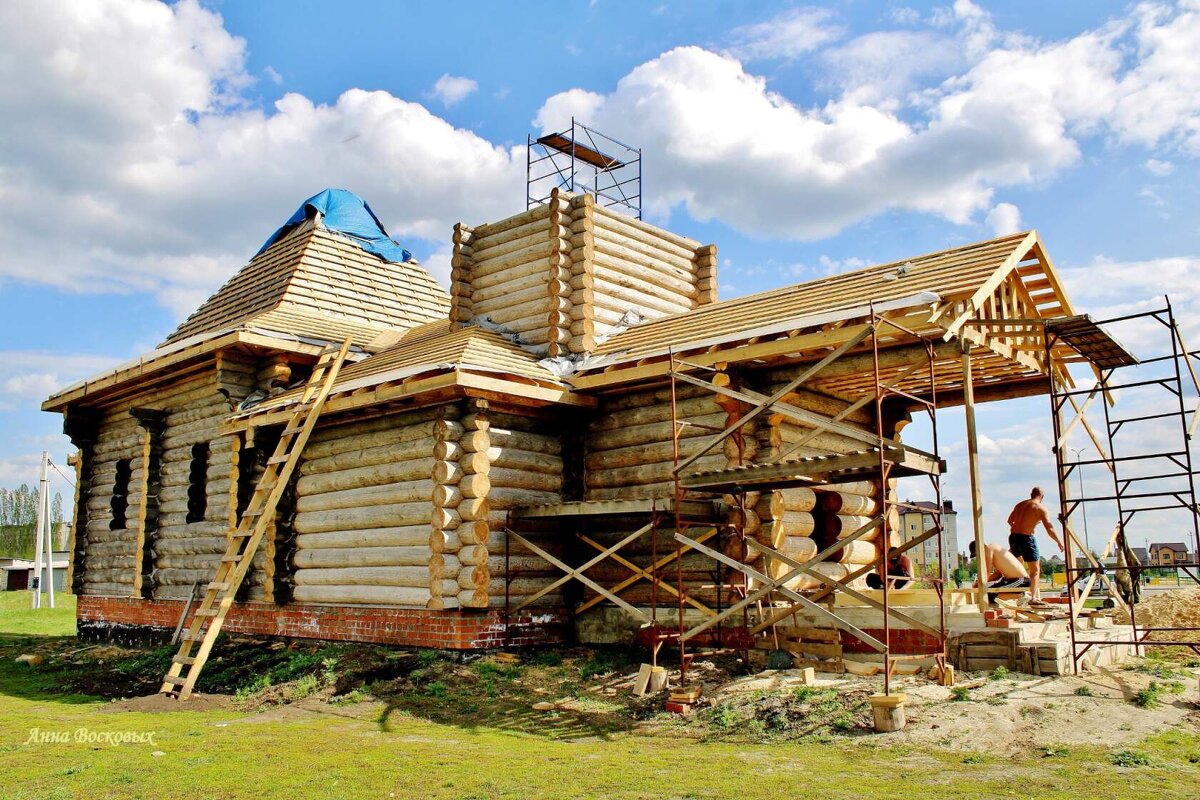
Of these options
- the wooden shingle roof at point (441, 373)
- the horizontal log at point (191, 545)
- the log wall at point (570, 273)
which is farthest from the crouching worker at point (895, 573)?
the horizontal log at point (191, 545)

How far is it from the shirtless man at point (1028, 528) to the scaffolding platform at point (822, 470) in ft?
11.6

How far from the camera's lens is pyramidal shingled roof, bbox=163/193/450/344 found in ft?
59.9

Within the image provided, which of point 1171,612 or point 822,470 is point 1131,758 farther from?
point 1171,612

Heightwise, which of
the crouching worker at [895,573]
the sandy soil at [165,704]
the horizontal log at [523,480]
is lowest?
the sandy soil at [165,704]

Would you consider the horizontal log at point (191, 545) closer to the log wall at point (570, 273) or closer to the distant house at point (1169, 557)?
the log wall at point (570, 273)

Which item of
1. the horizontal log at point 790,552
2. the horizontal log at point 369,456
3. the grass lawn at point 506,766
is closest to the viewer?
the grass lawn at point 506,766

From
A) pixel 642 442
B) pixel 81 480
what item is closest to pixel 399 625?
pixel 642 442

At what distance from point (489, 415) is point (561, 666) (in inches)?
133

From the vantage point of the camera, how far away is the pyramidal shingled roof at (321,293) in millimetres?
18250

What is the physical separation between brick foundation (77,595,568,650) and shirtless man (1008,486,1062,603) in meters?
6.15

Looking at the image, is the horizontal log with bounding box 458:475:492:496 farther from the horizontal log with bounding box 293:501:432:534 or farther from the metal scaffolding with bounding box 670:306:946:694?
the metal scaffolding with bounding box 670:306:946:694

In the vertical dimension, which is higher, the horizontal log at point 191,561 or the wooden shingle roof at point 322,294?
the wooden shingle roof at point 322,294

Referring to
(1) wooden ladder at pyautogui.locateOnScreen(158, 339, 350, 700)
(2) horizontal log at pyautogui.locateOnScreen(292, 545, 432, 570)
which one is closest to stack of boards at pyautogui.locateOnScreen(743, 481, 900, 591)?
(2) horizontal log at pyautogui.locateOnScreen(292, 545, 432, 570)

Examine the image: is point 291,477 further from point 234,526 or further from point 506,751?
point 506,751
